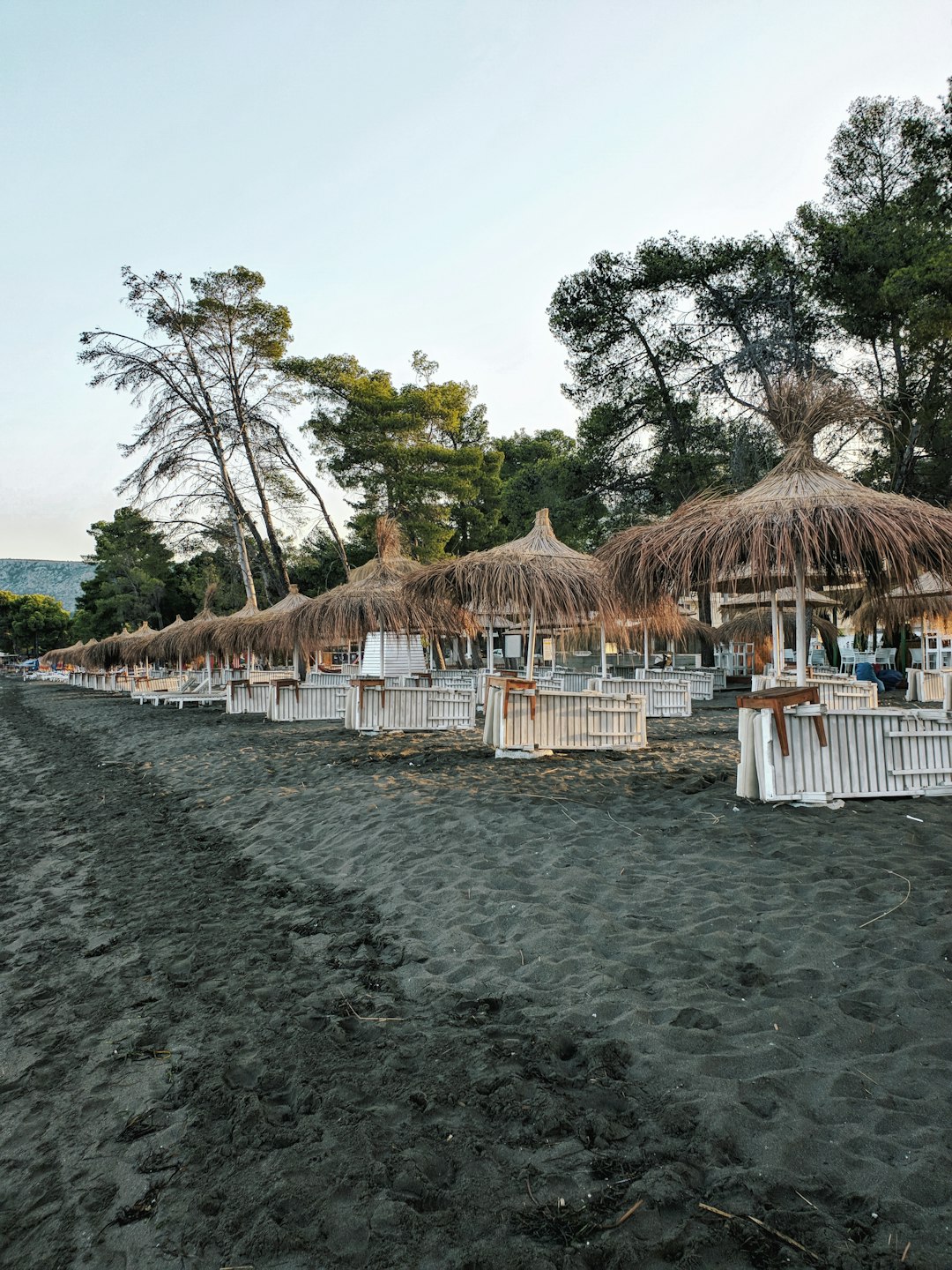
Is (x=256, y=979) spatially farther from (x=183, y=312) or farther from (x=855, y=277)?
(x=183, y=312)

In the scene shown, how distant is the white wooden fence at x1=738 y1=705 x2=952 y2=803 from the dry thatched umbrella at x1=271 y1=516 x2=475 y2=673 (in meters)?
7.97

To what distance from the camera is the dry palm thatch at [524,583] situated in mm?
9664

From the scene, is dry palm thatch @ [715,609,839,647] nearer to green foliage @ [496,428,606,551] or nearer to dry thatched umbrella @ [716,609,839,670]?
dry thatched umbrella @ [716,609,839,670]

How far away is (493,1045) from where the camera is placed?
9.07 feet

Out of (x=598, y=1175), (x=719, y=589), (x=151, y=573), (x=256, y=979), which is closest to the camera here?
(x=598, y=1175)

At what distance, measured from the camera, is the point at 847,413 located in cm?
680

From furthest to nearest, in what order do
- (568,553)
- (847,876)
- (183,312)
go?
(183,312), (568,553), (847,876)

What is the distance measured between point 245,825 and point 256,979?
325 cm

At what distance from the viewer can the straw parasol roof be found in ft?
46.1

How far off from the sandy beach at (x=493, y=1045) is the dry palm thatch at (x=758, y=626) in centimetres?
1543

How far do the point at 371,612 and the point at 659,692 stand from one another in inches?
242

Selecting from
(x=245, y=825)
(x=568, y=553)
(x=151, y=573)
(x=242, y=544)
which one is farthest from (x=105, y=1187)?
(x=151, y=573)

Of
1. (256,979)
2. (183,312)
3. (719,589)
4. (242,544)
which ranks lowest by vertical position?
(256,979)

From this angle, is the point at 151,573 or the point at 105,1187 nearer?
the point at 105,1187
